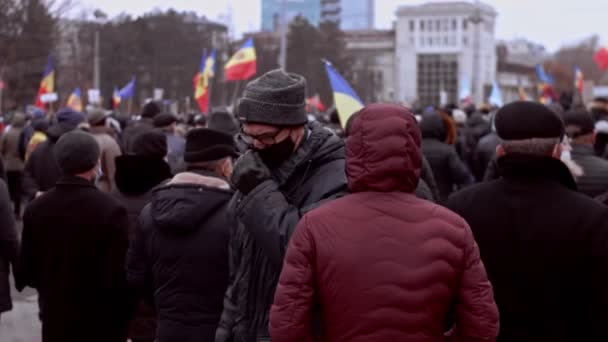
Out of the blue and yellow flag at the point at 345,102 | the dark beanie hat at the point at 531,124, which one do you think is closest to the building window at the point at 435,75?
the blue and yellow flag at the point at 345,102

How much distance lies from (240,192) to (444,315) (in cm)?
98

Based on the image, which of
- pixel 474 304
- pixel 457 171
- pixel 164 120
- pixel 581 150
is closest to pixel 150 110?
pixel 164 120

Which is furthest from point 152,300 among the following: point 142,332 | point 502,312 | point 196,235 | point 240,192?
point 502,312

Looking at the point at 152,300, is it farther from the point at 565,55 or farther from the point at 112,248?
the point at 565,55

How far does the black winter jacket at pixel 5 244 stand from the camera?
5906 millimetres

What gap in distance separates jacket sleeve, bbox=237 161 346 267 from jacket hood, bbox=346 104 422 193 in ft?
1.07

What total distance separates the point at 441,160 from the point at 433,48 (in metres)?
129

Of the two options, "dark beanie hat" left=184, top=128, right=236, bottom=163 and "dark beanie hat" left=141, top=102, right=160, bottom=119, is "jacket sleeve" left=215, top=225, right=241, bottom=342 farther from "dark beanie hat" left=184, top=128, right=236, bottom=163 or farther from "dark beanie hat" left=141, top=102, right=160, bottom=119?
"dark beanie hat" left=141, top=102, right=160, bottom=119

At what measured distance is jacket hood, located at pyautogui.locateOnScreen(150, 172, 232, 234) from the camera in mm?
4590

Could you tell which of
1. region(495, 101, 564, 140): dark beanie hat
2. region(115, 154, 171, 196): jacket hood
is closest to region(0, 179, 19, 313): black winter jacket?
region(115, 154, 171, 196): jacket hood

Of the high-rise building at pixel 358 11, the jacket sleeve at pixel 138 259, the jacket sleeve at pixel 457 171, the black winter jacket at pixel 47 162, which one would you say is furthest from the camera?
the high-rise building at pixel 358 11

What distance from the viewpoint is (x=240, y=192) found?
12.1 ft

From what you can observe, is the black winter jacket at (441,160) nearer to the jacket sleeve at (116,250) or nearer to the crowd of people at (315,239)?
the crowd of people at (315,239)

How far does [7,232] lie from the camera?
592 cm
